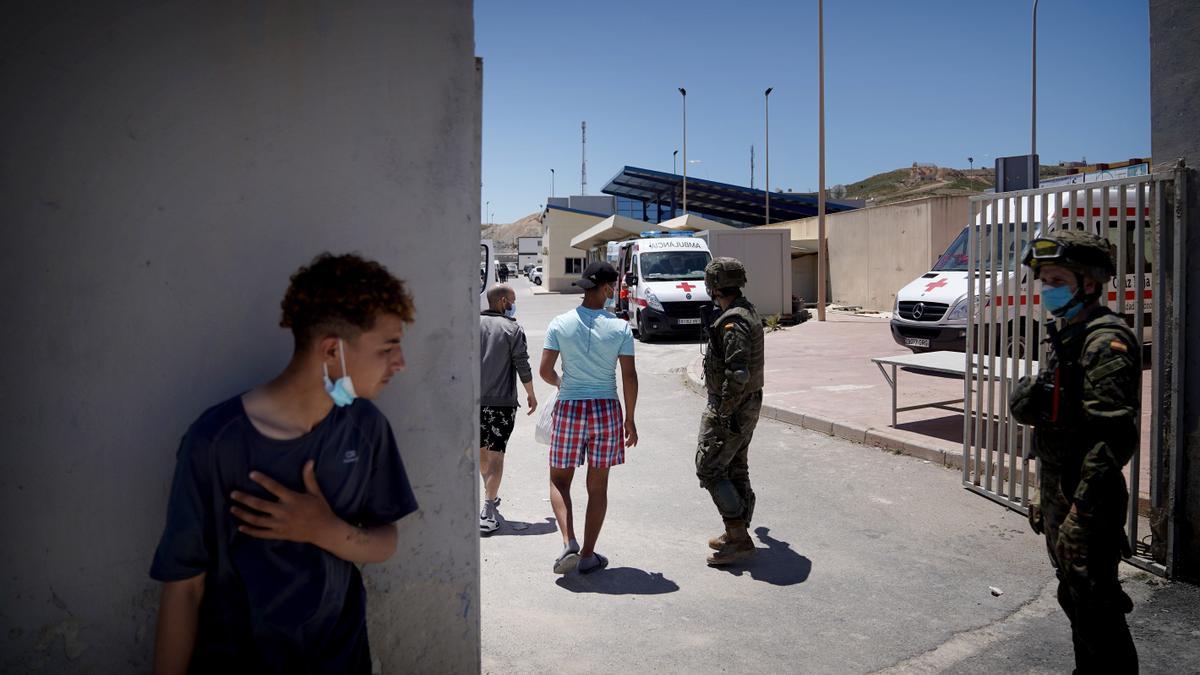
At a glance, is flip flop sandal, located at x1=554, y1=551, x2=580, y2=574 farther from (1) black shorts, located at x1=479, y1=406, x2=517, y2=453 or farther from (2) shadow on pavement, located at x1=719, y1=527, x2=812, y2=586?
(1) black shorts, located at x1=479, y1=406, x2=517, y2=453

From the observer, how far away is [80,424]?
84.9 inches

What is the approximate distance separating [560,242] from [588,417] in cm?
4823

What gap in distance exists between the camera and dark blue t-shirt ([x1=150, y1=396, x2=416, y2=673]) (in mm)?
1742

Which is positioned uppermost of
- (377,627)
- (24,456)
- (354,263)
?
(354,263)

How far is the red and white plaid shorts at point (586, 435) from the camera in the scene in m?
4.82

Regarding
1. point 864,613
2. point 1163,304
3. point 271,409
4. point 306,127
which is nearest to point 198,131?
point 306,127

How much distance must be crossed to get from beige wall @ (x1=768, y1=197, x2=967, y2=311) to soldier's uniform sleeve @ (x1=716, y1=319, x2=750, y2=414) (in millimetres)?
19053

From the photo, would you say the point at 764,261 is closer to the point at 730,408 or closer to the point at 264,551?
the point at 730,408

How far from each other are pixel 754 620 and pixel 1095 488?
5.60 feet

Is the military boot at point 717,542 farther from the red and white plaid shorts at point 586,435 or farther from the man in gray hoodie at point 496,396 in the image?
the man in gray hoodie at point 496,396

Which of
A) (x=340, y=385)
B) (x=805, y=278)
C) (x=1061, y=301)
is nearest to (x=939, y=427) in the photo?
(x=1061, y=301)

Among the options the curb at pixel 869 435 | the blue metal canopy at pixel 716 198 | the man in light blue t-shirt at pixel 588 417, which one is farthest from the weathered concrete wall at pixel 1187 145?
the blue metal canopy at pixel 716 198

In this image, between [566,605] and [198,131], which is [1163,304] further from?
[198,131]

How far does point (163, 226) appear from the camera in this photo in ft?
7.23
